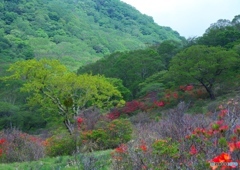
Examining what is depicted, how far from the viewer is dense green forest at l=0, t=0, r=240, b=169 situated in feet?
11.9

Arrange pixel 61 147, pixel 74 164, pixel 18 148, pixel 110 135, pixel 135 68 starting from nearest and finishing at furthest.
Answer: pixel 74 164, pixel 61 147, pixel 18 148, pixel 110 135, pixel 135 68

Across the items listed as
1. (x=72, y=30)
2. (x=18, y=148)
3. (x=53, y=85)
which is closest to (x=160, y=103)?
(x=53, y=85)

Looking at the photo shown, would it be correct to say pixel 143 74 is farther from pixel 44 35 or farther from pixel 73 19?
pixel 73 19

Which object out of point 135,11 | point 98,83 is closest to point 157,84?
point 98,83

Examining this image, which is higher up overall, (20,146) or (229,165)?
(229,165)

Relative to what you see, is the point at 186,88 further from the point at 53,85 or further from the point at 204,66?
the point at 53,85

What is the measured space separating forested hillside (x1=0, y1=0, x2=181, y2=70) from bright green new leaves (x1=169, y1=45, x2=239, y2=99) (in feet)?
137

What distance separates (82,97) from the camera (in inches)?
806

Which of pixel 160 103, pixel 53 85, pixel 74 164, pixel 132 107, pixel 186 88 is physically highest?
pixel 74 164

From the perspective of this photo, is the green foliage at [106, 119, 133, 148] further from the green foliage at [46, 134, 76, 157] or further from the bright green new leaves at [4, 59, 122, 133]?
the bright green new leaves at [4, 59, 122, 133]

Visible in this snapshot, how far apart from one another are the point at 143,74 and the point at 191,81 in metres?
13.1

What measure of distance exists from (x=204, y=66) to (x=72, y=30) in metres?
80.3

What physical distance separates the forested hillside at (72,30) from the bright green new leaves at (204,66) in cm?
4172

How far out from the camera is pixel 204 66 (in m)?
23.7
